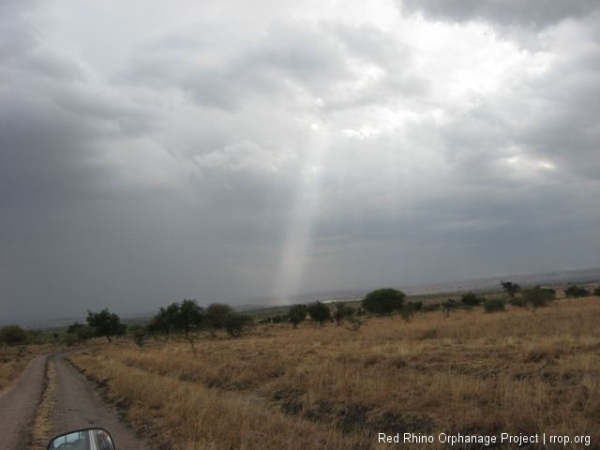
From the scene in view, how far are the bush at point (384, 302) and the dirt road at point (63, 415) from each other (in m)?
58.6

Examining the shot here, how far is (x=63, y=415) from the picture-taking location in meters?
16.4

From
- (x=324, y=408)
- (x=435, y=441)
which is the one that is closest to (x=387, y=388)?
(x=324, y=408)

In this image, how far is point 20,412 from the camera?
18281 mm

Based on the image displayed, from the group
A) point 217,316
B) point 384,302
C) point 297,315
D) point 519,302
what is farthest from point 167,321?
point 519,302

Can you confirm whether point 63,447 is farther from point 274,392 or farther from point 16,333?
point 16,333

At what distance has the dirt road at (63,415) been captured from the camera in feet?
41.7

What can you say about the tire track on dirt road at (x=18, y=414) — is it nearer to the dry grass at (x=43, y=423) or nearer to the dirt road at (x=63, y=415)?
the dirt road at (x=63, y=415)

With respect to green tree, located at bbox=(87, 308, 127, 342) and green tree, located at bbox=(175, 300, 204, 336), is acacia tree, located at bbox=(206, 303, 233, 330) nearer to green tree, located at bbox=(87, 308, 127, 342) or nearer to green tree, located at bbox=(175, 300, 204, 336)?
green tree, located at bbox=(175, 300, 204, 336)

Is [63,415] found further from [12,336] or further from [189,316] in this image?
[12,336]

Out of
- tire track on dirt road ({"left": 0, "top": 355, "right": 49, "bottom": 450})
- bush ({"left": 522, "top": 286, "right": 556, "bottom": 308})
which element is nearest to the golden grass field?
tire track on dirt road ({"left": 0, "top": 355, "right": 49, "bottom": 450})

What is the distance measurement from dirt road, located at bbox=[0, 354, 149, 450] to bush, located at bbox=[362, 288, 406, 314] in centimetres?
5864

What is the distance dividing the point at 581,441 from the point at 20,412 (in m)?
18.9

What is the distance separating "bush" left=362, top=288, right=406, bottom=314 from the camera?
257 ft

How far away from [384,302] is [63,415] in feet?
218
